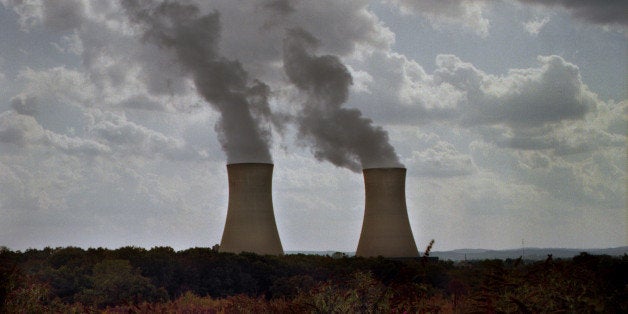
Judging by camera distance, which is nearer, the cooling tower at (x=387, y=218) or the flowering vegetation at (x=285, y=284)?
the flowering vegetation at (x=285, y=284)

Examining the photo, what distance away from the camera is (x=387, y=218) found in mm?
28375

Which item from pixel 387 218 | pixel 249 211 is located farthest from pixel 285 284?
pixel 387 218

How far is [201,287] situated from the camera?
18.7 meters

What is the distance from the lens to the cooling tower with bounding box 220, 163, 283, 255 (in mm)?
27188

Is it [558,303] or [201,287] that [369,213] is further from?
[558,303]

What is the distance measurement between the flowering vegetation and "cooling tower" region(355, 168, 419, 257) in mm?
4879

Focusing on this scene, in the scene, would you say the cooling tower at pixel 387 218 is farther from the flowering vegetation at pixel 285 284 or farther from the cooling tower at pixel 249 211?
the flowering vegetation at pixel 285 284

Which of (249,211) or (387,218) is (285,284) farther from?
(387,218)

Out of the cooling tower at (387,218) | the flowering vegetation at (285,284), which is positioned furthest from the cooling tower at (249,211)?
the flowering vegetation at (285,284)

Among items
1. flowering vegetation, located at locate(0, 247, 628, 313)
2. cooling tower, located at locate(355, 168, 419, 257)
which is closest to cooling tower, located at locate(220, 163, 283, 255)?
cooling tower, located at locate(355, 168, 419, 257)

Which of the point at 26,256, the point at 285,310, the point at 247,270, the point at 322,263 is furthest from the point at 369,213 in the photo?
the point at 285,310

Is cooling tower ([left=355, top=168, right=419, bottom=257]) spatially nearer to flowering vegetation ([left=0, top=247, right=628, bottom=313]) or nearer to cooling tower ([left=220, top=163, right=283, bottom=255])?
cooling tower ([left=220, top=163, right=283, bottom=255])

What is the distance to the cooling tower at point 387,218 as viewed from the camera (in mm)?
28234

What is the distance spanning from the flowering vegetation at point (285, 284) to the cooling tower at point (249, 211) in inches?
194
